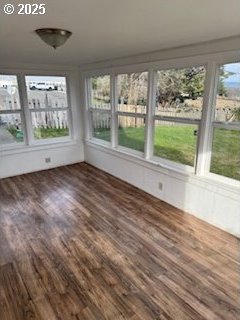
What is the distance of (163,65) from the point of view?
3.05 metres

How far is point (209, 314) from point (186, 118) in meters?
2.14

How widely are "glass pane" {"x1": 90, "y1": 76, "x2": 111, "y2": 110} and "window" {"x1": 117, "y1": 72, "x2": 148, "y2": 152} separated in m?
0.37

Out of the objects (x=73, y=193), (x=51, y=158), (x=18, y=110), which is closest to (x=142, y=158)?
(x=73, y=193)

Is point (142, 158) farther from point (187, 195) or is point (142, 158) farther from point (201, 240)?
point (201, 240)

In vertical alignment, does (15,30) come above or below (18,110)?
above

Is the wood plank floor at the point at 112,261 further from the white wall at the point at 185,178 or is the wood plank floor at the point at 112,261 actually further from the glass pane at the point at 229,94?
the glass pane at the point at 229,94

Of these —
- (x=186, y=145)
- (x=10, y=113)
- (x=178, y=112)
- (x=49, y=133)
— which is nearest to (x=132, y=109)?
(x=178, y=112)

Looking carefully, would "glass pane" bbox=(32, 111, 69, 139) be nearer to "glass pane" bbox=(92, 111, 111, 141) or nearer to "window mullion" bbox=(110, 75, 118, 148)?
"glass pane" bbox=(92, 111, 111, 141)

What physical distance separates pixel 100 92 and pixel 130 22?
2788 millimetres

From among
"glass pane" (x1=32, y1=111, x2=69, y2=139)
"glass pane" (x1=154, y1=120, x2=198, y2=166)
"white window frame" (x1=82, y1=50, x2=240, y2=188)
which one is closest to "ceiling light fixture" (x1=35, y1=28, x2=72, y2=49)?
"white window frame" (x1=82, y1=50, x2=240, y2=188)

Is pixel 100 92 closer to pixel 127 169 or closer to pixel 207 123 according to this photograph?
pixel 127 169

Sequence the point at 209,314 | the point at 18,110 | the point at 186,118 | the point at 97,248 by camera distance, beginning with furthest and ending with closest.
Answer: the point at 18,110 < the point at 186,118 < the point at 97,248 < the point at 209,314

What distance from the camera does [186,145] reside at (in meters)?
3.14

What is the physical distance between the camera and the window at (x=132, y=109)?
3564 mm
